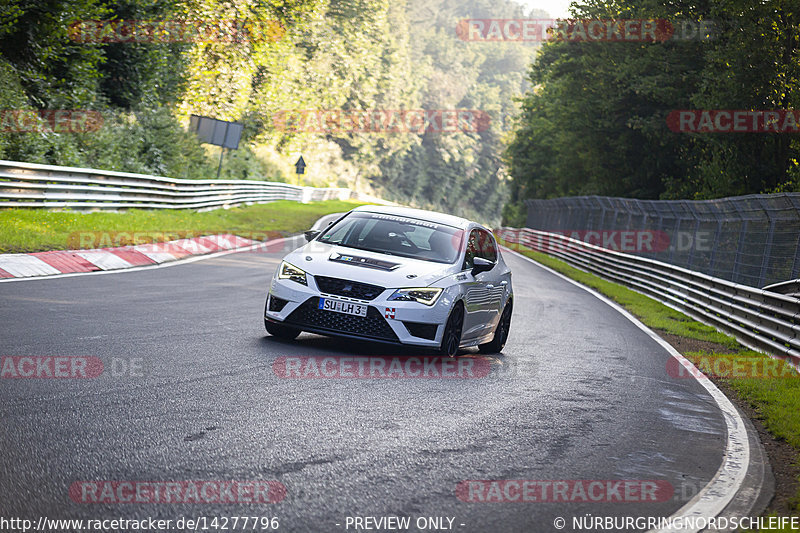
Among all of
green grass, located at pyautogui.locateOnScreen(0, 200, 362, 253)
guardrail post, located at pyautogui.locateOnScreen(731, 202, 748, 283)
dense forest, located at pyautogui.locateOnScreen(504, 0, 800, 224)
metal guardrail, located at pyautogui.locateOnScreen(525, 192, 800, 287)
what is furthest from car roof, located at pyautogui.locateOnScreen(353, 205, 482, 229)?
dense forest, located at pyautogui.locateOnScreen(504, 0, 800, 224)

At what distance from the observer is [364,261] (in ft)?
32.1

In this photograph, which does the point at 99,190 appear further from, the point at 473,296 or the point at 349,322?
the point at 349,322

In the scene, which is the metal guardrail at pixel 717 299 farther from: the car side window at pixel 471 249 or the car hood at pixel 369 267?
the car hood at pixel 369 267

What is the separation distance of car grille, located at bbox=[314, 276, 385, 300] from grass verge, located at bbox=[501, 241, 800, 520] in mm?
3838

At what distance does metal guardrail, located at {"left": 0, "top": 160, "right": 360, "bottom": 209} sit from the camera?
58.7ft

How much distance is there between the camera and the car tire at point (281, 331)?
9953 mm

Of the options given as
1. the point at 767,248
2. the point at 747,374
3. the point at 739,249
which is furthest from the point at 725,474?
the point at 739,249

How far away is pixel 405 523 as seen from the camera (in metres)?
4.61

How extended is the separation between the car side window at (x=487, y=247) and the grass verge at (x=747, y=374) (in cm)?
305

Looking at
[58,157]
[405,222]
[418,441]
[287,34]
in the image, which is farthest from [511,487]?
[287,34]

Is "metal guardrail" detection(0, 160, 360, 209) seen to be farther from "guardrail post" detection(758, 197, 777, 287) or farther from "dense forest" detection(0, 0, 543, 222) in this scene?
"guardrail post" detection(758, 197, 777, 287)

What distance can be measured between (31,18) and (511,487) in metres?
24.0

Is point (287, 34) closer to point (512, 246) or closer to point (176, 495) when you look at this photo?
point (512, 246)

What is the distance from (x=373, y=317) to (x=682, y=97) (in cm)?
3311
